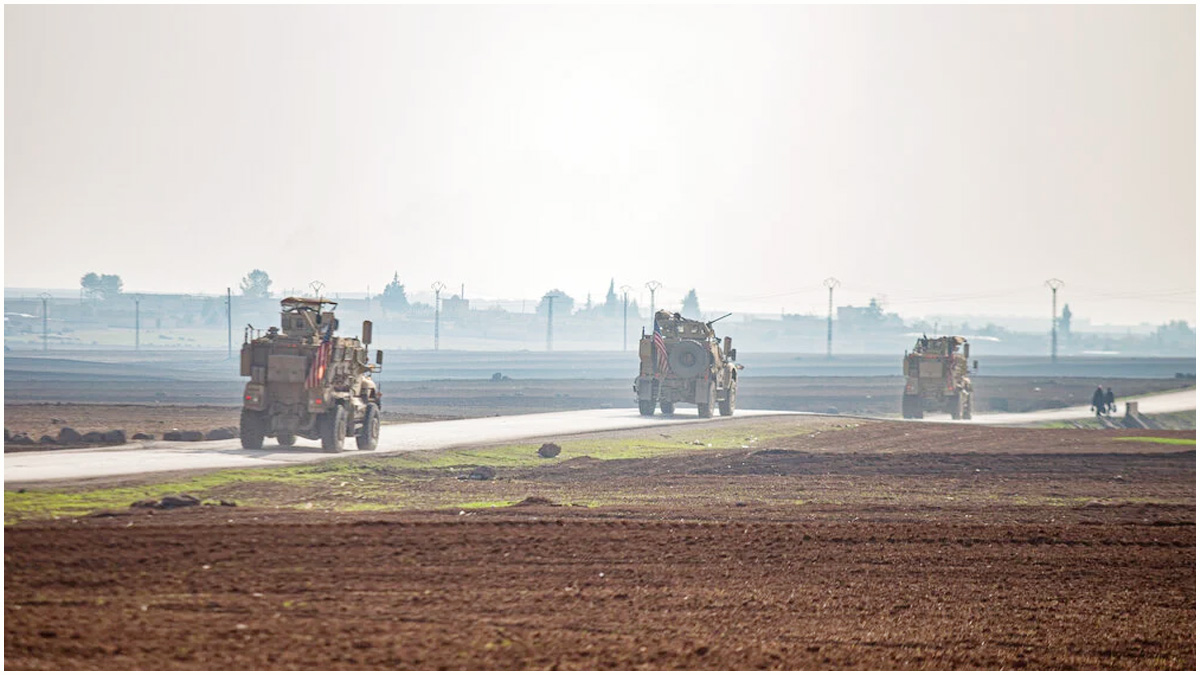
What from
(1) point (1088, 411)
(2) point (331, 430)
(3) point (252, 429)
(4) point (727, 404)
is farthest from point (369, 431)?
(1) point (1088, 411)

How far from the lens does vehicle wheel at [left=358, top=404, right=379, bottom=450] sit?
3119 centimetres

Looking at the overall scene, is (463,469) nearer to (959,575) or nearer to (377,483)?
(377,483)

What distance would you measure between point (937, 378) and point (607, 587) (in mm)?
48908

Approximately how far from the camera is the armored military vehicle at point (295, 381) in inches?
1139

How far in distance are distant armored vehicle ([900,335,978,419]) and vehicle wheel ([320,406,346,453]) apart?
4040 centimetres

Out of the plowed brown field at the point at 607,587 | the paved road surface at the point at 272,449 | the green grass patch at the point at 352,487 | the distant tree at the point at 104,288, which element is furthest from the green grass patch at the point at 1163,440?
the distant tree at the point at 104,288

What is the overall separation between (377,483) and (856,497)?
10449 mm

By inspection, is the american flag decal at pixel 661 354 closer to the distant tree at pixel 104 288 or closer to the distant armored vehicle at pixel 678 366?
the distant armored vehicle at pixel 678 366

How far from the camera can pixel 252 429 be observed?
29.1m

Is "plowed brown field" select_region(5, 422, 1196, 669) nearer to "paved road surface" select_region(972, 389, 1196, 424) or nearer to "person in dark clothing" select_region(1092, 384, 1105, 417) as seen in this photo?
"paved road surface" select_region(972, 389, 1196, 424)

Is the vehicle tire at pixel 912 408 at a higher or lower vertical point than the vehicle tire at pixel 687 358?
lower

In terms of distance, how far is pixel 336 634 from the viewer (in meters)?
14.9

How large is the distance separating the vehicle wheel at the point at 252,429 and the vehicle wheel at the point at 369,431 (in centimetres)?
263

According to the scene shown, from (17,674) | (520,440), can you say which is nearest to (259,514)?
(17,674)
